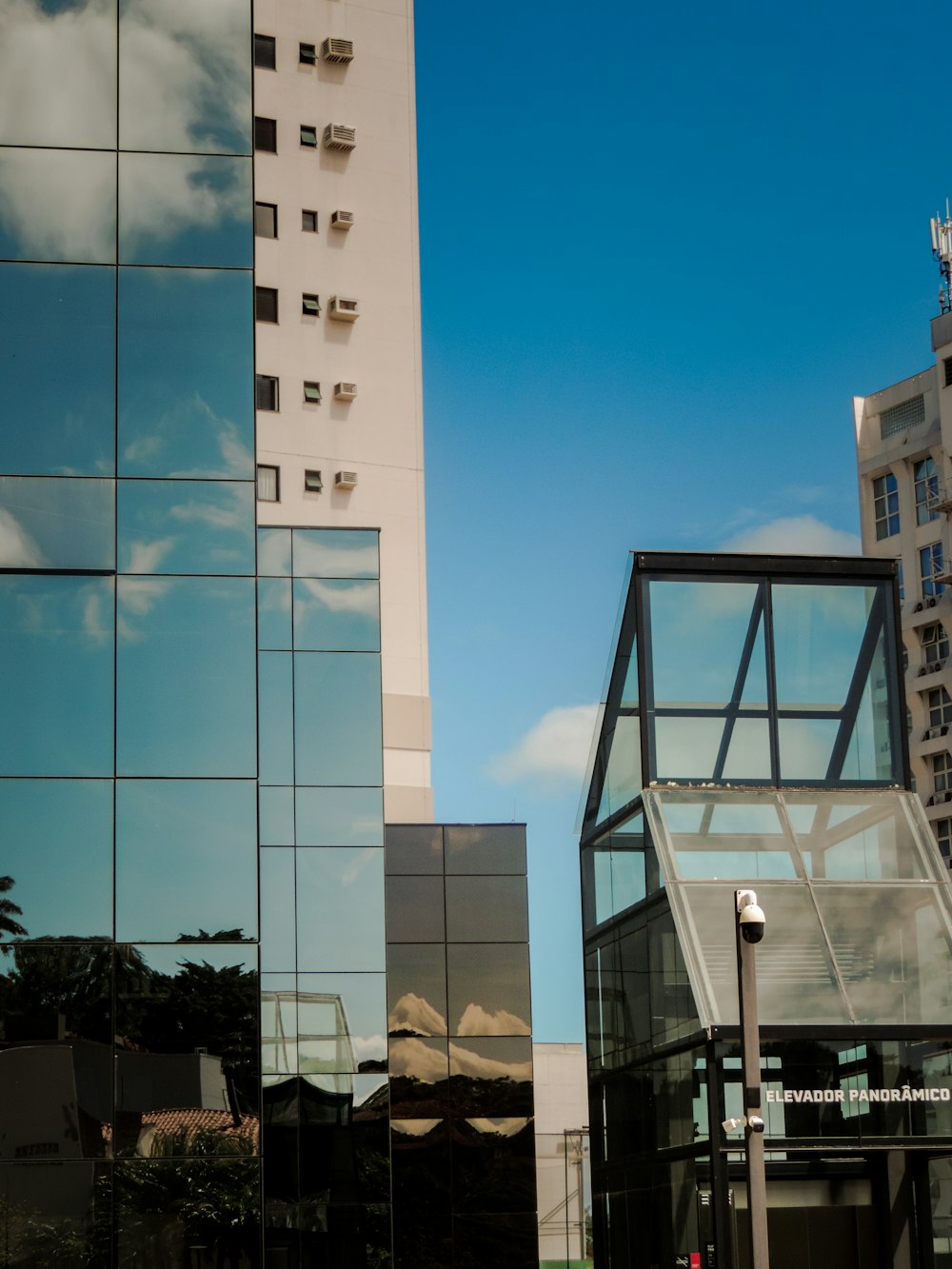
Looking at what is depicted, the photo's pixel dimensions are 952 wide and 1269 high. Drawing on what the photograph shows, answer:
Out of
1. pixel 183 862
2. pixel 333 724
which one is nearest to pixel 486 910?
pixel 333 724

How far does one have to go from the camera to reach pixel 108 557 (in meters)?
15.8

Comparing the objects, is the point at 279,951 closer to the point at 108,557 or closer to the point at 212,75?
the point at 108,557

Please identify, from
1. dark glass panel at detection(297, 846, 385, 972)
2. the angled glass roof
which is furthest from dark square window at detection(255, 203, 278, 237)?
the angled glass roof

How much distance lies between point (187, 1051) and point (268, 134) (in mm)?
40929

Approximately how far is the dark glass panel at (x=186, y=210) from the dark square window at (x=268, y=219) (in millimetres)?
35074

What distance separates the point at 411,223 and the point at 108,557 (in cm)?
3866

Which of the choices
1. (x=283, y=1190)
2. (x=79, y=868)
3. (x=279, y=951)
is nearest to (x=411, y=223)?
(x=279, y=951)

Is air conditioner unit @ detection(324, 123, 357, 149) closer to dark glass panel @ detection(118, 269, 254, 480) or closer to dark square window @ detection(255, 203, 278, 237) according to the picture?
dark square window @ detection(255, 203, 278, 237)

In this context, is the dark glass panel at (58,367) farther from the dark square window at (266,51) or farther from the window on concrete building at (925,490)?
the window on concrete building at (925,490)

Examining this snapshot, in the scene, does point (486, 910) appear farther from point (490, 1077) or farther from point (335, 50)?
point (335, 50)

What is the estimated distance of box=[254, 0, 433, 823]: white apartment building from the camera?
49469 millimetres

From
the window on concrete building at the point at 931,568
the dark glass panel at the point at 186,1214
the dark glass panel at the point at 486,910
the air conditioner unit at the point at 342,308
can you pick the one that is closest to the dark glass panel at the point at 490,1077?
the dark glass panel at the point at 486,910

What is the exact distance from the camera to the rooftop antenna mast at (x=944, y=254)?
79.9 metres

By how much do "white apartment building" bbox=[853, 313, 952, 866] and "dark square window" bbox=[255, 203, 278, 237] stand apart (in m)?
37.2
